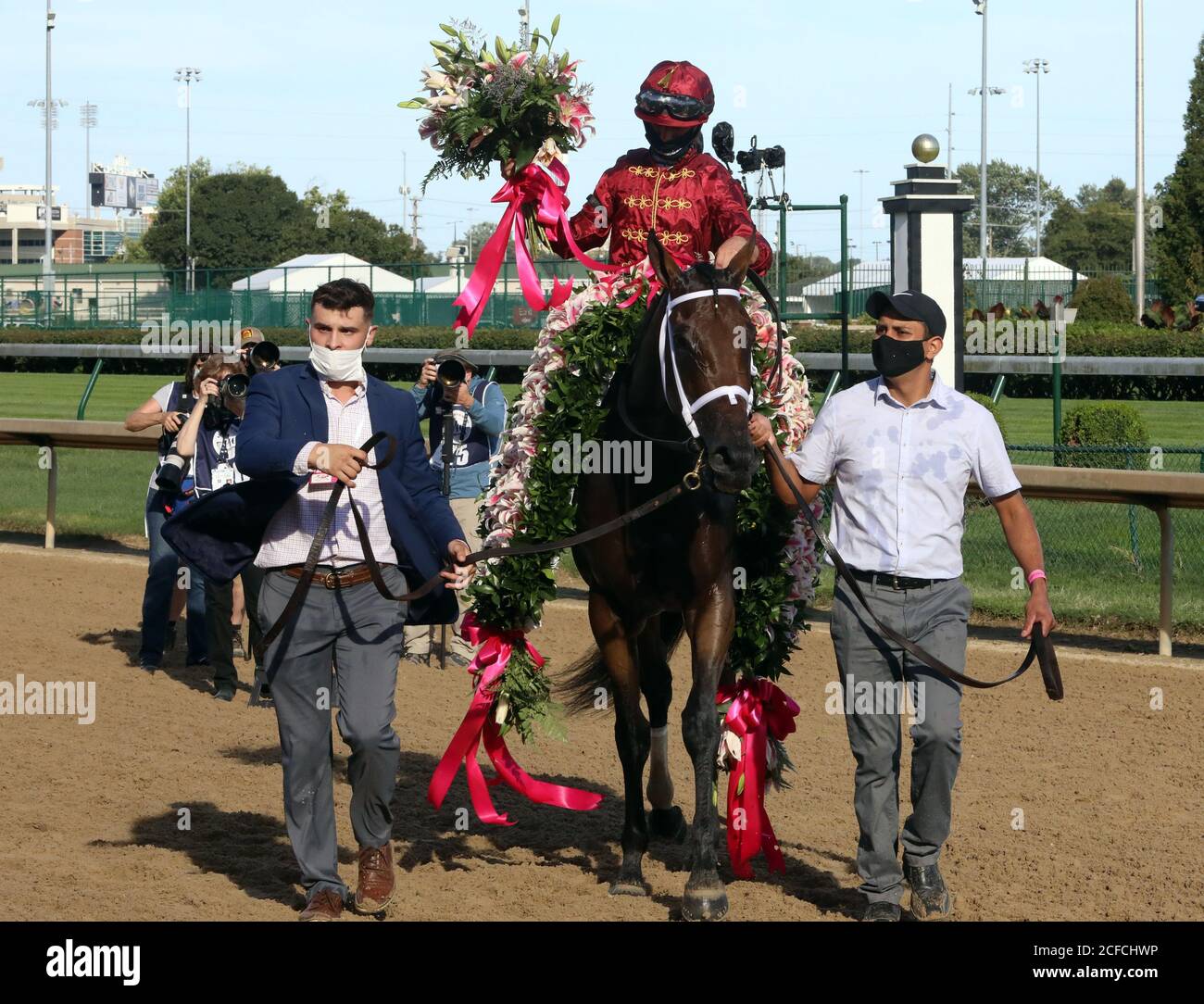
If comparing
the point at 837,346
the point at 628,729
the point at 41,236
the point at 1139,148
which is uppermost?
the point at 41,236

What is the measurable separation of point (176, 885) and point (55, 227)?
13523cm

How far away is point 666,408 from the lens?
5.00 m

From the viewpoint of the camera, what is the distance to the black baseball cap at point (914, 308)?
4777 mm

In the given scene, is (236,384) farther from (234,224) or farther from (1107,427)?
(234,224)

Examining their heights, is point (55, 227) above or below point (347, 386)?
above

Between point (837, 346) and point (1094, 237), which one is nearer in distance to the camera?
point (837, 346)

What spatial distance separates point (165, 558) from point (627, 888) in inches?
178

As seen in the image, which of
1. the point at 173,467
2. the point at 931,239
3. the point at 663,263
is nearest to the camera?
the point at 663,263

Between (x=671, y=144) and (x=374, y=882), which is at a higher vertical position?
(x=671, y=144)

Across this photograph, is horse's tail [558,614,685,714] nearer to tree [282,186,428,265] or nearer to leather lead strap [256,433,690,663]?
leather lead strap [256,433,690,663]

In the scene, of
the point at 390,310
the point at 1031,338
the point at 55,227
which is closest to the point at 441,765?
the point at 1031,338

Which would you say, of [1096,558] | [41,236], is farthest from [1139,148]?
[41,236]

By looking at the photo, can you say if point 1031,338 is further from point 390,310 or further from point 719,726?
point 390,310

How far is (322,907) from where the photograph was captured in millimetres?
4730
